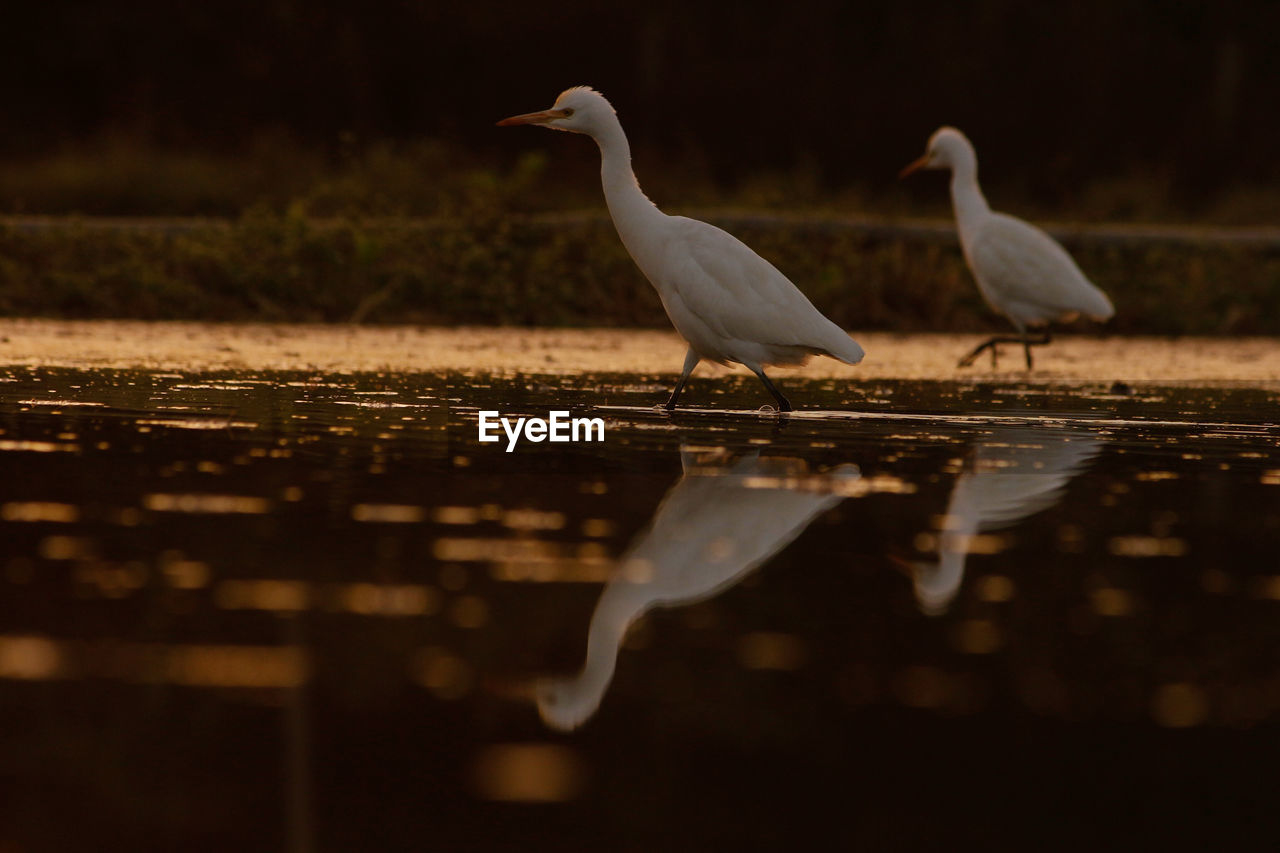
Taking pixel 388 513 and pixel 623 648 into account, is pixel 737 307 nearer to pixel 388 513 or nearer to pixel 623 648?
pixel 388 513

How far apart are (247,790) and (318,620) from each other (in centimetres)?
115

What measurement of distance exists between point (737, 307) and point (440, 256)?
909 cm

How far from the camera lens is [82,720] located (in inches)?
136

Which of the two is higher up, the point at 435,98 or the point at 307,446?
the point at 435,98

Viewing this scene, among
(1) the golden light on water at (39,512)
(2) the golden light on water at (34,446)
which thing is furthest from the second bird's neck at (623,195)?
(1) the golden light on water at (39,512)

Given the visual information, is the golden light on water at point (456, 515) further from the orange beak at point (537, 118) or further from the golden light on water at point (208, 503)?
the orange beak at point (537, 118)

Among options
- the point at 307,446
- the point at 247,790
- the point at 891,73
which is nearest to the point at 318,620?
the point at 247,790

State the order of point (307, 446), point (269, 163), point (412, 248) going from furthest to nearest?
1. point (269, 163)
2. point (412, 248)
3. point (307, 446)

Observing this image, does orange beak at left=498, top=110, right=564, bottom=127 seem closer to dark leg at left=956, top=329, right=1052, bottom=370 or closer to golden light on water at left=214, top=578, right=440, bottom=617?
dark leg at left=956, top=329, right=1052, bottom=370

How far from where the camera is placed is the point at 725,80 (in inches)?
1372

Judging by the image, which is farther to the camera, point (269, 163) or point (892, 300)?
point (269, 163)

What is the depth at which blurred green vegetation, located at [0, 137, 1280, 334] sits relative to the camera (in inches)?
691

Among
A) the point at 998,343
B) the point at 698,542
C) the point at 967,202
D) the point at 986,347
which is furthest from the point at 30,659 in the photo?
the point at 967,202

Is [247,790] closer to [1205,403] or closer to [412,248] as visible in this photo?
[1205,403]
